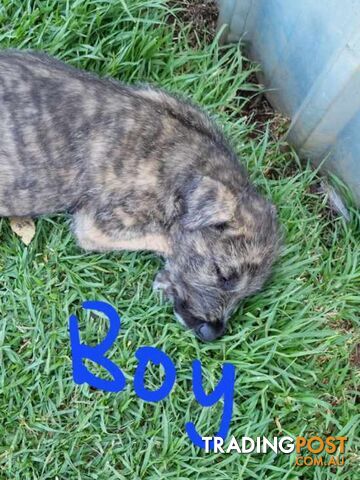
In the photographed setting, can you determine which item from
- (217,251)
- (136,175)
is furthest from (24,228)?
(217,251)

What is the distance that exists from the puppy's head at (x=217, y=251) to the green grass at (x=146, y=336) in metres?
0.25

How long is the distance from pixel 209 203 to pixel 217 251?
0.27 metres

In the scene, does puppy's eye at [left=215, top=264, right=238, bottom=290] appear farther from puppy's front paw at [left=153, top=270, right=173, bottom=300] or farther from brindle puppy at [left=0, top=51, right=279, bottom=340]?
puppy's front paw at [left=153, top=270, right=173, bottom=300]

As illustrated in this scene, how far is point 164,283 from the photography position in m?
3.99

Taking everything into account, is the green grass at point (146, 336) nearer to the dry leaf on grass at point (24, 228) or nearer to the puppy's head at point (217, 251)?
the dry leaf on grass at point (24, 228)

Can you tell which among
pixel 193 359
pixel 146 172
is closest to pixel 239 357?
pixel 193 359

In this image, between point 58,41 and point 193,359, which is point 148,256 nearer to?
point 193,359

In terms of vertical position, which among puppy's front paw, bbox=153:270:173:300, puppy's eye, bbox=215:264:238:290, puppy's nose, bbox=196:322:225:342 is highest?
puppy's eye, bbox=215:264:238:290

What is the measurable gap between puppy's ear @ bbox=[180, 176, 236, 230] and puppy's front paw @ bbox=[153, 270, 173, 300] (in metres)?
0.51

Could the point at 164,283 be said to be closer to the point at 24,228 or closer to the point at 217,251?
the point at 217,251

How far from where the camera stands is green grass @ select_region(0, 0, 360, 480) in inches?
151

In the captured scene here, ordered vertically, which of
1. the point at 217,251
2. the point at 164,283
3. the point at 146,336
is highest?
the point at 217,251

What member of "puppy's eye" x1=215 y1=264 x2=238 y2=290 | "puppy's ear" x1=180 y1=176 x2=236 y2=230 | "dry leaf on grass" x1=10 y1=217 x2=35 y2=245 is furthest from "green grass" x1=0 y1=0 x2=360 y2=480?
"puppy's ear" x1=180 y1=176 x2=236 y2=230

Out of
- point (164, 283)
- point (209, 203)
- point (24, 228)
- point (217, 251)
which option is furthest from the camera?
point (24, 228)
